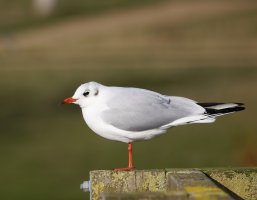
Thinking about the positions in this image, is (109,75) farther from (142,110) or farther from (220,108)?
(220,108)

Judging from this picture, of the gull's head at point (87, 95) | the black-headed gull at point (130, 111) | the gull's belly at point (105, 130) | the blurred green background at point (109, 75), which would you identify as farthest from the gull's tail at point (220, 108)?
the blurred green background at point (109, 75)

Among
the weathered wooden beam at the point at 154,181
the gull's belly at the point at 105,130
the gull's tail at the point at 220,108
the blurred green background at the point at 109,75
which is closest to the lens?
the weathered wooden beam at the point at 154,181

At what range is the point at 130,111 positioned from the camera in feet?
17.3

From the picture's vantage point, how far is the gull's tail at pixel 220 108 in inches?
199

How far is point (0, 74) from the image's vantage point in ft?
94.6

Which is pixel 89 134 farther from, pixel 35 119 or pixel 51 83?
pixel 51 83

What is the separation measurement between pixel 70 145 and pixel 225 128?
343cm

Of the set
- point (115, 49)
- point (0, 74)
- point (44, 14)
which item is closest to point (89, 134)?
point (0, 74)

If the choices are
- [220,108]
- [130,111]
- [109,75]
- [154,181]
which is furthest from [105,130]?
[109,75]

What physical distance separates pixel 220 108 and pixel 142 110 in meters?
0.50

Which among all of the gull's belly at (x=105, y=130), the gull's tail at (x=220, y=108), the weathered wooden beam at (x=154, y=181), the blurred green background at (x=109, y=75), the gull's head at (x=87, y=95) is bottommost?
the weathered wooden beam at (x=154, y=181)

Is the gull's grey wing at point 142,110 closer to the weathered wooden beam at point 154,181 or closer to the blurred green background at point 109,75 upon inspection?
the weathered wooden beam at point 154,181

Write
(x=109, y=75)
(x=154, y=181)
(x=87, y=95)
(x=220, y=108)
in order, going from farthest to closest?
1. (x=109, y=75)
2. (x=87, y=95)
3. (x=220, y=108)
4. (x=154, y=181)

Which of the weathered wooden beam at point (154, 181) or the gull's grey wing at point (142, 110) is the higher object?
the gull's grey wing at point (142, 110)
